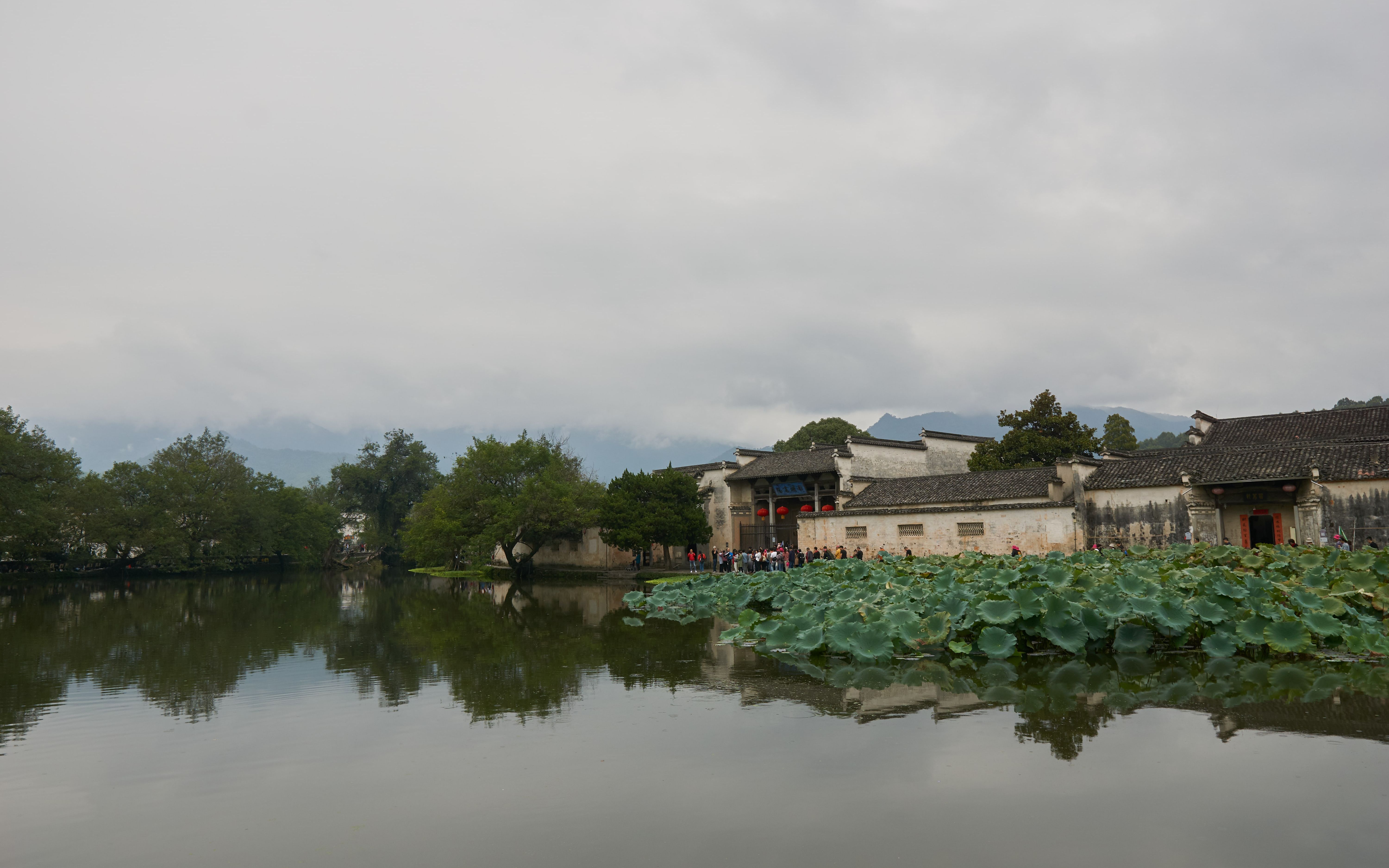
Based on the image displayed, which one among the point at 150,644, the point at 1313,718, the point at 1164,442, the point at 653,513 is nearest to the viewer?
the point at 1313,718

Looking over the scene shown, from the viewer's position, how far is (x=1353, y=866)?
162 inches

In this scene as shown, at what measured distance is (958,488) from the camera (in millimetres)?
29625

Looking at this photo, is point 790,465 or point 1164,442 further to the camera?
point 1164,442

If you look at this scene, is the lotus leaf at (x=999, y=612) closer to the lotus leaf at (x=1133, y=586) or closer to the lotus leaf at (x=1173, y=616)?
the lotus leaf at (x=1133, y=586)

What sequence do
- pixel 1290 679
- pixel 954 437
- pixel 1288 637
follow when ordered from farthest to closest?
pixel 954 437, pixel 1288 637, pixel 1290 679

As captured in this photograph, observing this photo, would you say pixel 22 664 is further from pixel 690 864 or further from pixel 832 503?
pixel 832 503

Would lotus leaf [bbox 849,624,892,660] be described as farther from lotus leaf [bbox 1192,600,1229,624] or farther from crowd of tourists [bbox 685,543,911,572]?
crowd of tourists [bbox 685,543,911,572]

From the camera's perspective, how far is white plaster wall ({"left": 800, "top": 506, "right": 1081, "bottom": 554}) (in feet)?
85.0

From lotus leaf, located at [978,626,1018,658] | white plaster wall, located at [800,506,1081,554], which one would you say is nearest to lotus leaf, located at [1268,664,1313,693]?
lotus leaf, located at [978,626,1018,658]

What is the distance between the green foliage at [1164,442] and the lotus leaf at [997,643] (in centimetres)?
7422

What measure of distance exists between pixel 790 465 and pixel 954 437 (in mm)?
9258

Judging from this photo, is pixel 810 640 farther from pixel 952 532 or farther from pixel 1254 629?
pixel 952 532

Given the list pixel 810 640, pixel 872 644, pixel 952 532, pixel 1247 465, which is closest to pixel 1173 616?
pixel 872 644

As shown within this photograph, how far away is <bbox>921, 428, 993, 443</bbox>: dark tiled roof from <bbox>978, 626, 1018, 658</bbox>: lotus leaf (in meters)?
29.5
